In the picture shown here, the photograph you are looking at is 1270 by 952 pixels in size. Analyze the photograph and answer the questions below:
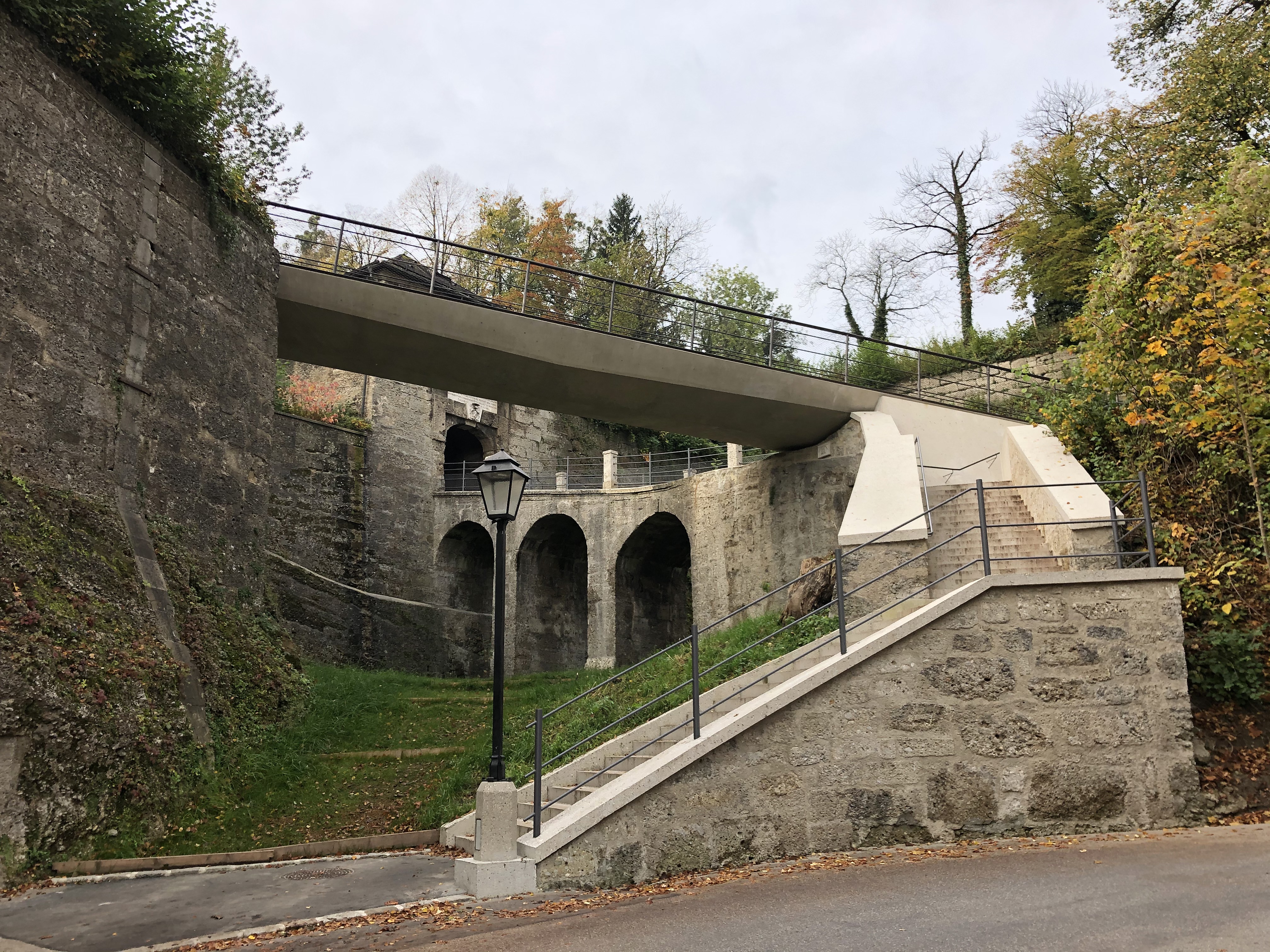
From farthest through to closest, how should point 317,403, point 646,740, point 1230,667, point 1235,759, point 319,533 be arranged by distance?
point 317,403 → point 319,533 → point 646,740 → point 1230,667 → point 1235,759

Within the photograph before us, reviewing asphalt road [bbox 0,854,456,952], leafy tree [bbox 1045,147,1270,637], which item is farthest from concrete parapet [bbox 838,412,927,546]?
asphalt road [bbox 0,854,456,952]

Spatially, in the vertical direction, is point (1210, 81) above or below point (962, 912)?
above

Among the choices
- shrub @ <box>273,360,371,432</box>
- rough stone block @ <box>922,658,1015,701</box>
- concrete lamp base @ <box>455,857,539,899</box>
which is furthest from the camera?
shrub @ <box>273,360,371,432</box>

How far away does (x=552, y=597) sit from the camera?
25531 mm

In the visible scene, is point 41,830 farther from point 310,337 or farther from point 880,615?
point 310,337

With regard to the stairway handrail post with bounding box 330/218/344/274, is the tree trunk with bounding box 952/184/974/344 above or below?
above

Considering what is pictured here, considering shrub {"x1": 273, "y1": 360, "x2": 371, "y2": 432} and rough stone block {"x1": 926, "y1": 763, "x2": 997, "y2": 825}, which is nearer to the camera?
rough stone block {"x1": 926, "y1": 763, "x2": 997, "y2": 825}

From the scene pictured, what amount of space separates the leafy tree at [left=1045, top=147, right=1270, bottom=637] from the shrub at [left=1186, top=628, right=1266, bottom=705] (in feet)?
1.10

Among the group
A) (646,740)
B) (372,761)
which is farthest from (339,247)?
(646,740)

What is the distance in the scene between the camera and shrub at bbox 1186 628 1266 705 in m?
8.23

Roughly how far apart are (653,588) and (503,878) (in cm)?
1861

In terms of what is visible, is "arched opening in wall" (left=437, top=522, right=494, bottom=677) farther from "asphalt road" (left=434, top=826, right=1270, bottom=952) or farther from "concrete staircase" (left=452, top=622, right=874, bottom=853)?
"asphalt road" (left=434, top=826, right=1270, bottom=952)

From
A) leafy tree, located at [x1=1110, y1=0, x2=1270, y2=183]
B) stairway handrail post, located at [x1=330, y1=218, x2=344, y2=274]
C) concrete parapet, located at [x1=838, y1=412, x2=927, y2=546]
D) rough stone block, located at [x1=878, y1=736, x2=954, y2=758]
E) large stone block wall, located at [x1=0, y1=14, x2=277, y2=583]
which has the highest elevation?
leafy tree, located at [x1=1110, y1=0, x2=1270, y2=183]

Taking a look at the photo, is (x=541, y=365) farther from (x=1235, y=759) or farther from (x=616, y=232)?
(x=616, y=232)
